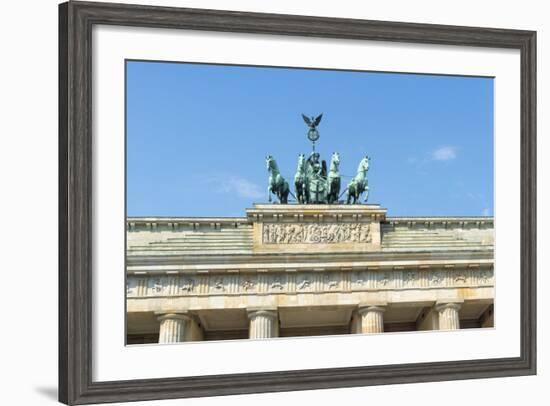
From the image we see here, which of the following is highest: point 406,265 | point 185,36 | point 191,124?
point 185,36

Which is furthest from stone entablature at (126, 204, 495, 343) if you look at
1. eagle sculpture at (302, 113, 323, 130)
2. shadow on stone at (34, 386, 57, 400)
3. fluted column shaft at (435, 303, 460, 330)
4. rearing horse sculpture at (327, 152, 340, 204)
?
shadow on stone at (34, 386, 57, 400)

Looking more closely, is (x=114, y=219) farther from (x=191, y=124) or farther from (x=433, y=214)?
(x=433, y=214)

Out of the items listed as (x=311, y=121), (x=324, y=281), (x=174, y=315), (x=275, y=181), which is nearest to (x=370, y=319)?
(x=324, y=281)

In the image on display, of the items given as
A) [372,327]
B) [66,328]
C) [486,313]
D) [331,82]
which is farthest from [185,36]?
[486,313]

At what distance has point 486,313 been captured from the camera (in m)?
6.45

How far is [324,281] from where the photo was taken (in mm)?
6375

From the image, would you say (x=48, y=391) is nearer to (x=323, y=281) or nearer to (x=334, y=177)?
(x=323, y=281)

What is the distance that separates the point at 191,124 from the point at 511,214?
2.76 metres

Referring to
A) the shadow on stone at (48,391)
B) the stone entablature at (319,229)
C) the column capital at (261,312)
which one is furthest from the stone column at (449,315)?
the shadow on stone at (48,391)

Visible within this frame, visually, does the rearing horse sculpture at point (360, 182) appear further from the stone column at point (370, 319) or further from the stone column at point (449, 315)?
the stone column at point (449, 315)

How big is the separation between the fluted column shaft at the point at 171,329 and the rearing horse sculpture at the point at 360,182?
1710 mm

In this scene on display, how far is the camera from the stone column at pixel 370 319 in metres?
6.08

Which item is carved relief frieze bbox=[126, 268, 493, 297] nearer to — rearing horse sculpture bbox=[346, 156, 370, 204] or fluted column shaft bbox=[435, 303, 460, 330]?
fluted column shaft bbox=[435, 303, 460, 330]

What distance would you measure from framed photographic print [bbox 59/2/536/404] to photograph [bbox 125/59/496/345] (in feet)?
0.06
